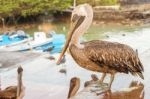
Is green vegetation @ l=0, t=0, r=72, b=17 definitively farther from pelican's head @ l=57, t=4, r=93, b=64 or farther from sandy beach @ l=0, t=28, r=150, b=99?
pelican's head @ l=57, t=4, r=93, b=64

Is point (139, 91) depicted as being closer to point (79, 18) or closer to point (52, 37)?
point (79, 18)

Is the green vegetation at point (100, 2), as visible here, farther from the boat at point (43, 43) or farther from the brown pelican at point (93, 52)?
the brown pelican at point (93, 52)

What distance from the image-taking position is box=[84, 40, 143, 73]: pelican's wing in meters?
3.93

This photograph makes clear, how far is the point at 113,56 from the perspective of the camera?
395 cm

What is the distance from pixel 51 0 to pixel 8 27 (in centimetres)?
347

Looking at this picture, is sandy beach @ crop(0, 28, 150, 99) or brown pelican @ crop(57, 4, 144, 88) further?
sandy beach @ crop(0, 28, 150, 99)

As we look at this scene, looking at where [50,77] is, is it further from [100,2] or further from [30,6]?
[100,2]

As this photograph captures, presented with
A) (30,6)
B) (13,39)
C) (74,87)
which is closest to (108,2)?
(30,6)

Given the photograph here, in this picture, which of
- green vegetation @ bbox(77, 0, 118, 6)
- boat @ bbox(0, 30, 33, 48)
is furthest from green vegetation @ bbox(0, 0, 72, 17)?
boat @ bbox(0, 30, 33, 48)

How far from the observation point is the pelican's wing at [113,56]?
393 centimetres

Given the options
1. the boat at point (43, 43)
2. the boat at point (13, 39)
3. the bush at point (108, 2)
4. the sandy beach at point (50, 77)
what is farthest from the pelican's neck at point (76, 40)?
the bush at point (108, 2)

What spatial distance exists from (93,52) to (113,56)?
7.7 inches

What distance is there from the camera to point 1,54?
390 inches

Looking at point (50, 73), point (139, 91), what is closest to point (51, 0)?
point (50, 73)
